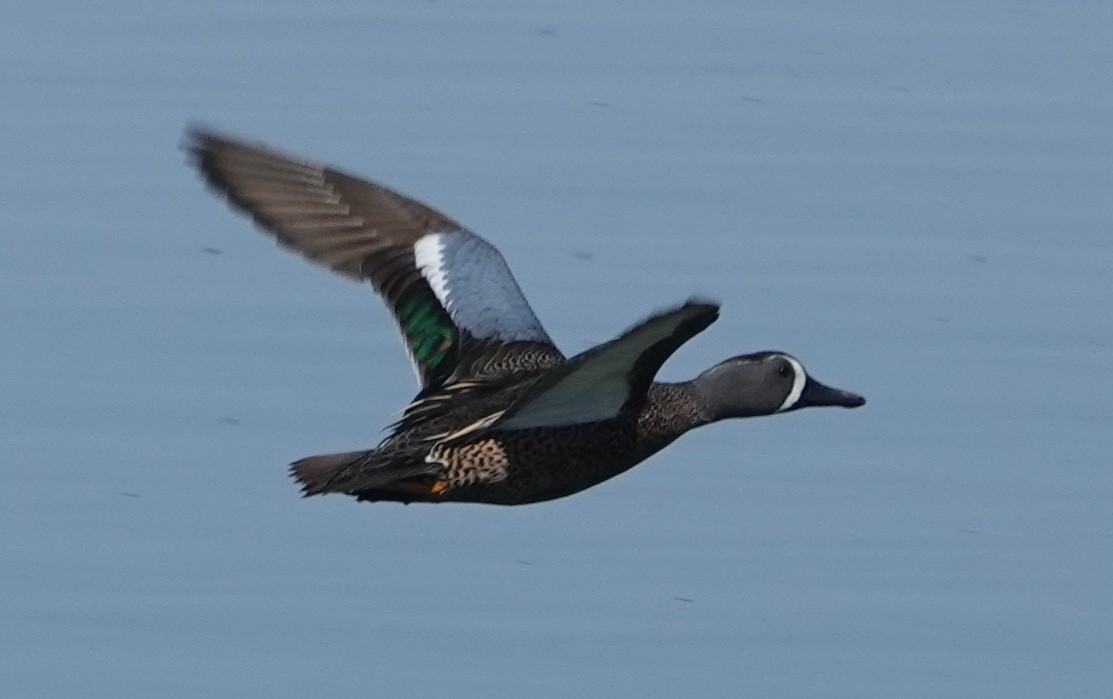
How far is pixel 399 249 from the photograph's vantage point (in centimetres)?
1029

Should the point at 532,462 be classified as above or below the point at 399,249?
below

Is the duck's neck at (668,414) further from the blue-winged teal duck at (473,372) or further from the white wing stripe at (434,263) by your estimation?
the white wing stripe at (434,263)

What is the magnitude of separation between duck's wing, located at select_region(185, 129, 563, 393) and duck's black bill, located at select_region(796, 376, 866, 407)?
0.77 metres

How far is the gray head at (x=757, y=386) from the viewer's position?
31.8 feet

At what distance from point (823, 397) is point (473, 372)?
107cm

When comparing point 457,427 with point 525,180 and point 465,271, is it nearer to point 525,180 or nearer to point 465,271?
point 465,271

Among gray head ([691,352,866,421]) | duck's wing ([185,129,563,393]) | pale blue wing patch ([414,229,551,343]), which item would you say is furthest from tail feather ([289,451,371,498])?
gray head ([691,352,866,421])

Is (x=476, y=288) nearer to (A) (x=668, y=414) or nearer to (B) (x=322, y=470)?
(A) (x=668, y=414)

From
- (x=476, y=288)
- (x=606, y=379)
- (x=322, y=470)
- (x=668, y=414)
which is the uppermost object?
(x=476, y=288)

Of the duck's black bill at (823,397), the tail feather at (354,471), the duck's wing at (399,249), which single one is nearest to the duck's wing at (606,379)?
the tail feather at (354,471)

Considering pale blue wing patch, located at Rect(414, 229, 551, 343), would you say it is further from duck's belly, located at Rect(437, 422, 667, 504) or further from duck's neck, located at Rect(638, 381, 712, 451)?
duck's belly, located at Rect(437, 422, 667, 504)

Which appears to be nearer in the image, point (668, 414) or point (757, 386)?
point (668, 414)

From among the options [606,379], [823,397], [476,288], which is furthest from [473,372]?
[823,397]

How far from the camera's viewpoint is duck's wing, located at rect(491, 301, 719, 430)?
7984 mm
